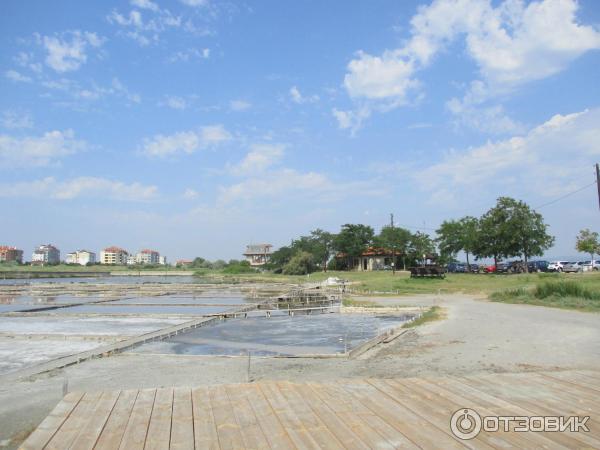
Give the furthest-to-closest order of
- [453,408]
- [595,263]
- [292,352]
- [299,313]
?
[595,263], [299,313], [292,352], [453,408]

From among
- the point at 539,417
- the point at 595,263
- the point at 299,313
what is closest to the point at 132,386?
the point at 539,417

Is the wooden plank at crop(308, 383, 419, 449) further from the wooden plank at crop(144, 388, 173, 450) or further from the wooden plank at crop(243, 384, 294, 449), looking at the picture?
the wooden plank at crop(144, 388, 173, 450)

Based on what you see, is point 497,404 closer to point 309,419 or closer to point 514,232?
point 309,419

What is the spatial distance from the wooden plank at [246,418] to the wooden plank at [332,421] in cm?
58

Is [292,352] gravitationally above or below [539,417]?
below

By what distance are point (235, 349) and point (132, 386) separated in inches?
186

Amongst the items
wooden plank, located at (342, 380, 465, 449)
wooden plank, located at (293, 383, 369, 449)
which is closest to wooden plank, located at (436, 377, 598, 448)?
wooden plank, located at (342, 380, 465, 449)

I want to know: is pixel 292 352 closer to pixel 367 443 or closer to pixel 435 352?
pixel 435 352

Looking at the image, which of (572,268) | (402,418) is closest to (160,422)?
(402,418)

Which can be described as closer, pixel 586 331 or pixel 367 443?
pixel 367 443

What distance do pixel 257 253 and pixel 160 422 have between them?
5236 inches

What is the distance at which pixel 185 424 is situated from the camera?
417 centimetres

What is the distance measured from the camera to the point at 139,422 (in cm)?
426

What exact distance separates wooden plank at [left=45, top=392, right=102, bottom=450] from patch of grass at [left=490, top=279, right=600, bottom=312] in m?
17.4
